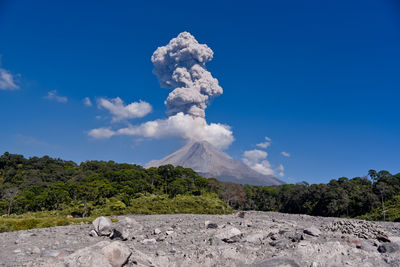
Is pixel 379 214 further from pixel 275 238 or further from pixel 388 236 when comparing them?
pixel 275 238

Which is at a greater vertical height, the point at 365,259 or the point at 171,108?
the point at 171,108

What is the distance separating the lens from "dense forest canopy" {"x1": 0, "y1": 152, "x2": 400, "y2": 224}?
33562mm

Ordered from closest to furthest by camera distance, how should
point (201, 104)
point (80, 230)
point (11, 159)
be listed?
point (80, 230), point (11, 159), point (201, 104)

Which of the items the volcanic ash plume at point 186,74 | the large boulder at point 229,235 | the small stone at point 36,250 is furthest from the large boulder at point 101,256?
the volcanic ash plume at point 186,74

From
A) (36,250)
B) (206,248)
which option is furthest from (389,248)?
(36,250)

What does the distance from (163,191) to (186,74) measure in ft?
319

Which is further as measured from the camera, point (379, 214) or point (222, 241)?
point (379, 214)

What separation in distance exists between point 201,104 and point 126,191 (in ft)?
365

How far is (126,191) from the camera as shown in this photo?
36438 millimetres

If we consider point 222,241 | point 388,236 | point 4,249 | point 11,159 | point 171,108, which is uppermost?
point 171,108

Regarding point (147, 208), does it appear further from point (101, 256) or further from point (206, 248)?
point (101, 256)

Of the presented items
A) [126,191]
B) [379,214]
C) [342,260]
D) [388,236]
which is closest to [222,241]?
[342,260]

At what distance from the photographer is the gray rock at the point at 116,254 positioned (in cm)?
760

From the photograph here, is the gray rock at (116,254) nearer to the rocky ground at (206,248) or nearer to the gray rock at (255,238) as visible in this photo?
the rocky ground at (206,248)
